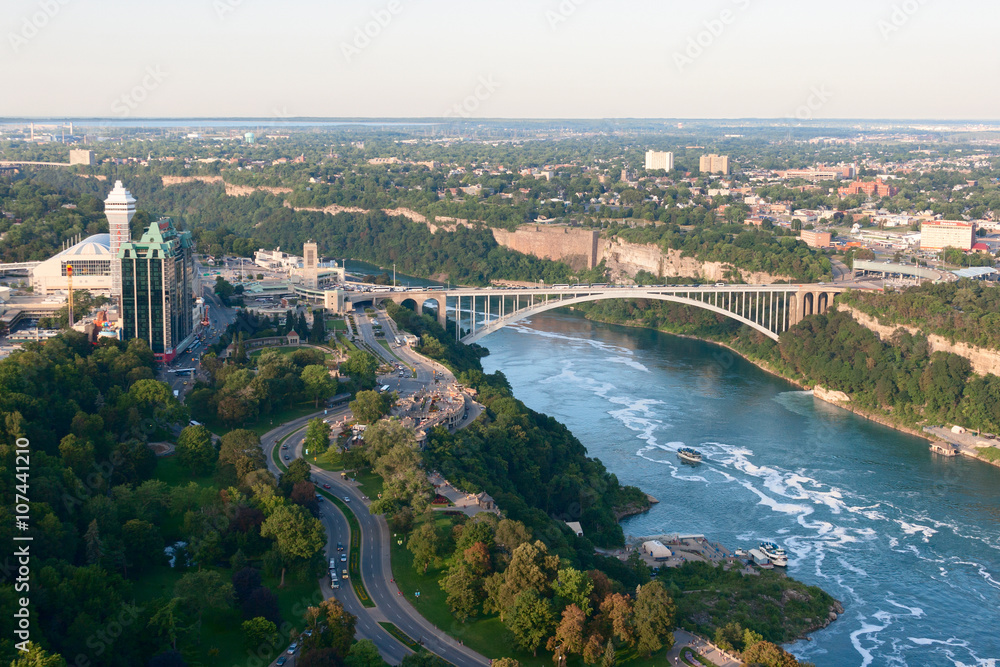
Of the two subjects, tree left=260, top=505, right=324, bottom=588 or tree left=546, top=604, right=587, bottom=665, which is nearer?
tree left=546, top=604, right=587, bottom=665

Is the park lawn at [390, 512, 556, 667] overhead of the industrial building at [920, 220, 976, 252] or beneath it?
beneath

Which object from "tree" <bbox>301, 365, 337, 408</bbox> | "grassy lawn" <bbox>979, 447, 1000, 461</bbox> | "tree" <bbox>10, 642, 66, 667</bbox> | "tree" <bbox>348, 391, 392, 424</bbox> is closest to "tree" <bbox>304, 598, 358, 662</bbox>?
"tree" <bbox>10, 642, 66, 667</bbox>

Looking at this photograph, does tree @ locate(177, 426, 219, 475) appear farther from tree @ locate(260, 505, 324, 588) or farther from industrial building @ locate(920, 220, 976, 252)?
industrial building @ locate(920, 220, 976, 252)

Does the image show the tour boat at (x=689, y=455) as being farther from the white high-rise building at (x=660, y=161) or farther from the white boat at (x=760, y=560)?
the white high-rise building at (x=660, y=161)

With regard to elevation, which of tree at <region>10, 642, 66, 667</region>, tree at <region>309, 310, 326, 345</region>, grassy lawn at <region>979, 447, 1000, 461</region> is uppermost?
tree at <region>309, 310, 326, 345</region>

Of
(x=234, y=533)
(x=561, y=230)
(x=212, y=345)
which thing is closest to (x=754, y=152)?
(x=561, y=230)

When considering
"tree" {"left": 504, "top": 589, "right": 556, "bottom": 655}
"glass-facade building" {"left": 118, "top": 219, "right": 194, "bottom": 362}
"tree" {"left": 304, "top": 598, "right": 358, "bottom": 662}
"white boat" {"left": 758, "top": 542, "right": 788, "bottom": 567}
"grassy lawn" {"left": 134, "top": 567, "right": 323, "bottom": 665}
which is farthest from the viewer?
"glass-facade building" {"left": 118, "top": 219, "right": 194, "bottom": 362}

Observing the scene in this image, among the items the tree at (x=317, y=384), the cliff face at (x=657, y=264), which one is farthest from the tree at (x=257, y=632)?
the cliff face at (x=657, y=264)
